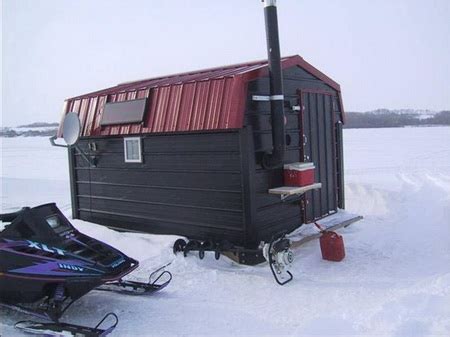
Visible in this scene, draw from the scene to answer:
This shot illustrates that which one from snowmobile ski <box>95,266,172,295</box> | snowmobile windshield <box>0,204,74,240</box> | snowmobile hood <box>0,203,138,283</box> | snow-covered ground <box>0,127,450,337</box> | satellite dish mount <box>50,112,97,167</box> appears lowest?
snow-covered ground <box>0,127,450,337</box>

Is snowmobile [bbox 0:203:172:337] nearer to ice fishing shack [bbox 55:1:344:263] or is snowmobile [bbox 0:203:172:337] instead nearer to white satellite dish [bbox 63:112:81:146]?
ice fishing shack [bbox 55:1:344:263]

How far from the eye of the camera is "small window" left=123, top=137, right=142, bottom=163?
7.24 meters

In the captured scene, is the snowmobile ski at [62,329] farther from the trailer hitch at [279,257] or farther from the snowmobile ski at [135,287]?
the trailer hitch at [279,257]

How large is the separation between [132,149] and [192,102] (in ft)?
5.42

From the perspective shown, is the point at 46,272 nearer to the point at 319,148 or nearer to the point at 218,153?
the point at 218,153

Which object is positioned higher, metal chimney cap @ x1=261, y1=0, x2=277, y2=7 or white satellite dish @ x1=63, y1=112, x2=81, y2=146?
metal chimney cap @ x1=261, y1=0, x2=277, y2=7

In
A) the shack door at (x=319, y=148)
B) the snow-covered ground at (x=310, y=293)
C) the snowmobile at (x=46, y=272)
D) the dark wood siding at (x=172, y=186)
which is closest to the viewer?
the snow-covered ground at (x=310, y=293)

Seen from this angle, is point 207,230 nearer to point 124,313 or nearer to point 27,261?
point 124,313

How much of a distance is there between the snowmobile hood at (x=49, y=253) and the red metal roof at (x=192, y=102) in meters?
2.29

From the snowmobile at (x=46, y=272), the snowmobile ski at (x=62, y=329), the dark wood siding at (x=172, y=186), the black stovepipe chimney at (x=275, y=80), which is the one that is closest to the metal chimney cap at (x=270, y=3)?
the black stovepipe chimney at (x=275, y=80)

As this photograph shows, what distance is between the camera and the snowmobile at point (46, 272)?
13.5ft

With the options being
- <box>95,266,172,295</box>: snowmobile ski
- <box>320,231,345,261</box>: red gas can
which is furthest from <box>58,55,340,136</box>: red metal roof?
<box>95,266,172,295</box>: snowmobile ski

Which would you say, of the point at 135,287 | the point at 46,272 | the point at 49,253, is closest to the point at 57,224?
the point at 49,253

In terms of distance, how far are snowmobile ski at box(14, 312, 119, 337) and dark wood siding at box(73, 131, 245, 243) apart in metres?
2.52
